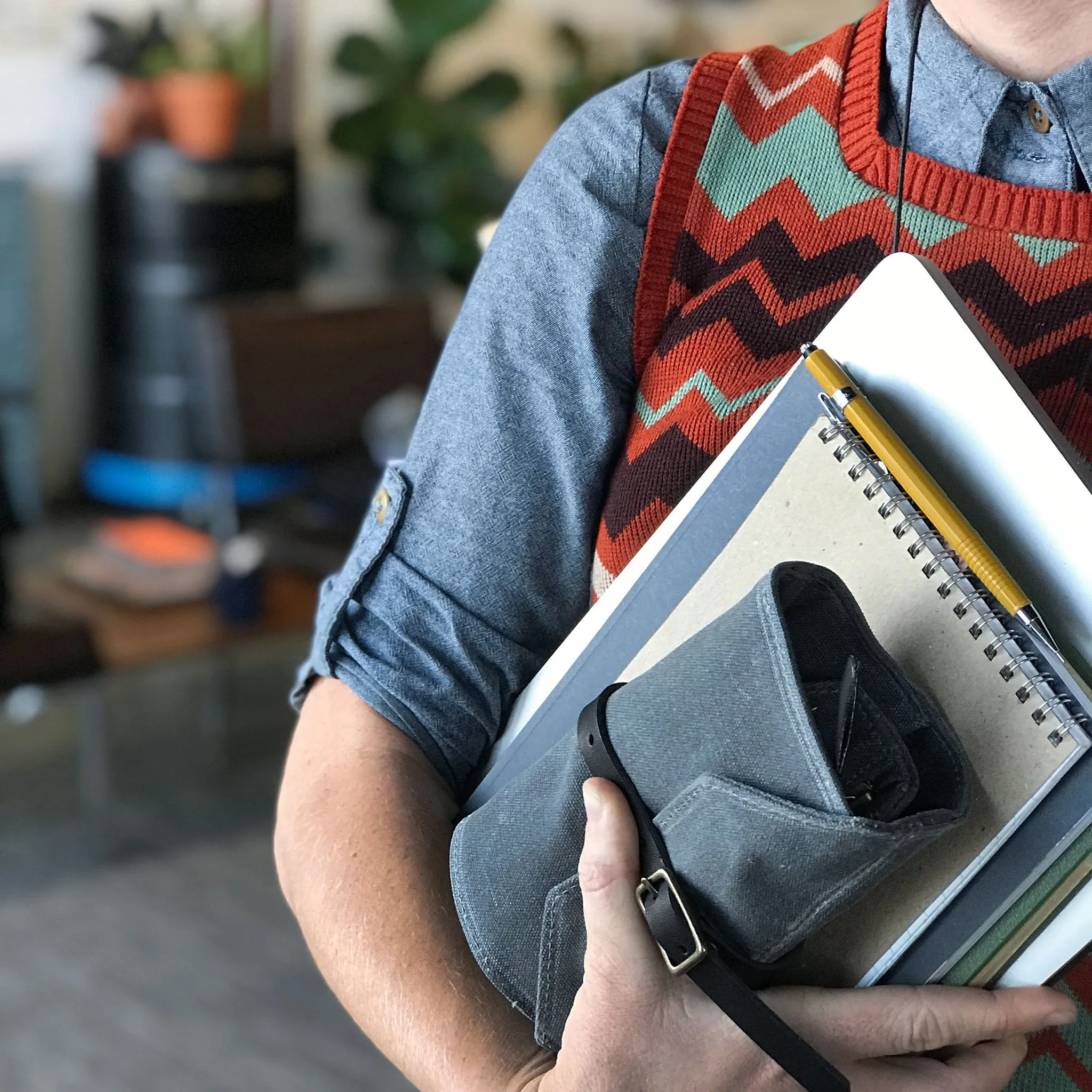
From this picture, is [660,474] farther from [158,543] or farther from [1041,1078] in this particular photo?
[158,543]

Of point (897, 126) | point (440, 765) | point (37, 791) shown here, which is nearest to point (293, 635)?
point (37, 791)

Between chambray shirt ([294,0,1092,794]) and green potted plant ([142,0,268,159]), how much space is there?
4.03m

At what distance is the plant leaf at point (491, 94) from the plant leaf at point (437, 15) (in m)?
0.21

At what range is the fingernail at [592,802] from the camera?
56 centimetres

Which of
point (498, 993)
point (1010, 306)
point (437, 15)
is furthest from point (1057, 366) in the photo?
point (437, 15)

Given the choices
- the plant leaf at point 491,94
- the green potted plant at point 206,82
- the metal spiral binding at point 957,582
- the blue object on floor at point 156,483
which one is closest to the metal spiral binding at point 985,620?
the metal spiral binding at point 957,582

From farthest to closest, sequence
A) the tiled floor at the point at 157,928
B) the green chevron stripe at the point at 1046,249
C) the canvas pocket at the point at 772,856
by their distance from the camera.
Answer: the tiled floor at the point at 157,928 → the green chevron stripe at the point at 1046,249 → the canvas pocket at the point at 772,856

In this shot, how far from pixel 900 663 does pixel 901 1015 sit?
140mm

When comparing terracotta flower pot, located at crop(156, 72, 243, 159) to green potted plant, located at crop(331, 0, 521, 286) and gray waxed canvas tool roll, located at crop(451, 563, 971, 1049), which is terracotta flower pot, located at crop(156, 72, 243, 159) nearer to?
green potted plant, located at crop(331, 0, 521, 286)

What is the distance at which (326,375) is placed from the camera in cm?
341

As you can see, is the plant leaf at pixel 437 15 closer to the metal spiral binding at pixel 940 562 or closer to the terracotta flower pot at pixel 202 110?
the terracotta flower pot at pixel 202 110

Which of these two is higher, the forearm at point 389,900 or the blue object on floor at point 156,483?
the forearm at point 389,900

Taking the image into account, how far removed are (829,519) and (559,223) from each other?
0.20 meters

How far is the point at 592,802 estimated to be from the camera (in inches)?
22.2
